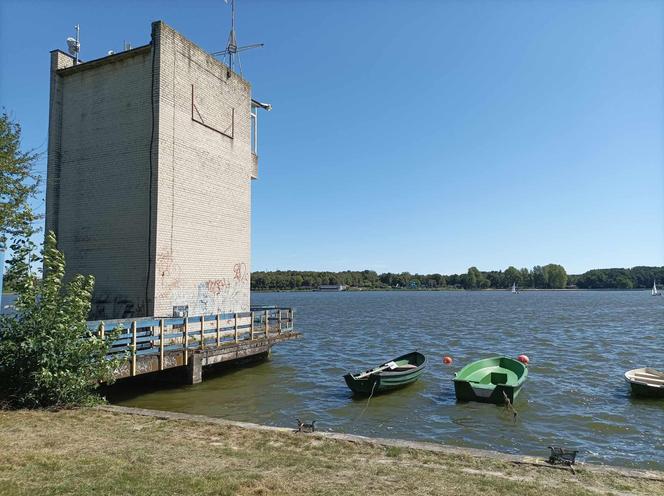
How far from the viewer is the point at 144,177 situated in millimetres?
16203

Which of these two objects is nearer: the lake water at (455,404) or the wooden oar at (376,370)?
the lake water at (455,404)

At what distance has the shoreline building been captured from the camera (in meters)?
16.1

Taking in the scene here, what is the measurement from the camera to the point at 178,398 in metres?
14.5

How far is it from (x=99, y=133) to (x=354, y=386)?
38.2ft

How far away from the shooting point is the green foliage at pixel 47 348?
975 cm

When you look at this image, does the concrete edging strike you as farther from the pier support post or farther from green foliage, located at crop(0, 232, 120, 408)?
the pier support post

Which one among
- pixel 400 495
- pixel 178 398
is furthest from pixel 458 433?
pixel 178 398

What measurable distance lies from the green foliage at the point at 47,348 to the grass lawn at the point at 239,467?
3.63 feet

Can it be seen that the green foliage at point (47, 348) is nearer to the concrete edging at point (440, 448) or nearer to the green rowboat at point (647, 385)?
the concrete edging at point (440, 448)

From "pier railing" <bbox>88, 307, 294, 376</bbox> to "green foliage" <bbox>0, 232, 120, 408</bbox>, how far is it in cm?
106

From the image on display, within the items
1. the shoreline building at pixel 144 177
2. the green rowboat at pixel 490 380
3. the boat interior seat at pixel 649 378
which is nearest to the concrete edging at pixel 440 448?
the shoreline building at pixel 144 177

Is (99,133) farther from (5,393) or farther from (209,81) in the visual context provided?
(5,393)

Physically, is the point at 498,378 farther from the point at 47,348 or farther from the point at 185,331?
the point at 47,348

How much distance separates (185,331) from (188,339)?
2.86 feet
